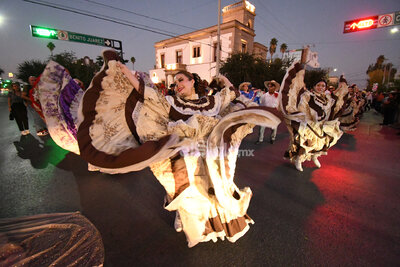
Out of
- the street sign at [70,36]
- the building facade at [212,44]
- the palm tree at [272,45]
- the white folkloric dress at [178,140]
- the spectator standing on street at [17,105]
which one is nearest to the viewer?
the white folkloric dress at [178,140]

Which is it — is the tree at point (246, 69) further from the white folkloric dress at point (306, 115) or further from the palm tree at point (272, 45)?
the palm tree at point (272, 45)

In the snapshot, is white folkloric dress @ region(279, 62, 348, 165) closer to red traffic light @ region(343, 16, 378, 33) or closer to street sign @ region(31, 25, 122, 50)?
street sign @ region(31, 25, 122, 50)

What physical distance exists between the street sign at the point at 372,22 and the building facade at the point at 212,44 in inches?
354

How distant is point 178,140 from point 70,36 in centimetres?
1427

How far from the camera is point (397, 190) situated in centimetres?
307

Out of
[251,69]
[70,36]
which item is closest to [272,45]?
[251,69]

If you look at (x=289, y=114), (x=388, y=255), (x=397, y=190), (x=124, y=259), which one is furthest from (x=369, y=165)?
(x=124, y=259)

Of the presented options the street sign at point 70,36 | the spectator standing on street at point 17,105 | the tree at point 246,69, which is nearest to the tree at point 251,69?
the tree at point 246,69

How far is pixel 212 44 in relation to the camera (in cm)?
2620

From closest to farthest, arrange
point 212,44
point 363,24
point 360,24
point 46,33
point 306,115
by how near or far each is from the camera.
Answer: point 306,115
point 46,33
point 363,24
point 360,24
point 212,44

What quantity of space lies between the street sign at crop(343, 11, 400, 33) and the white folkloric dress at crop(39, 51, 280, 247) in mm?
20044

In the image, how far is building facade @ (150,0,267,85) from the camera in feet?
82.0

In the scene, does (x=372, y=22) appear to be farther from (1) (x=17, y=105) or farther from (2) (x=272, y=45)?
(2) (x=272, y=45)

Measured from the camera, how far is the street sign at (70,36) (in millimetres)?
10734
